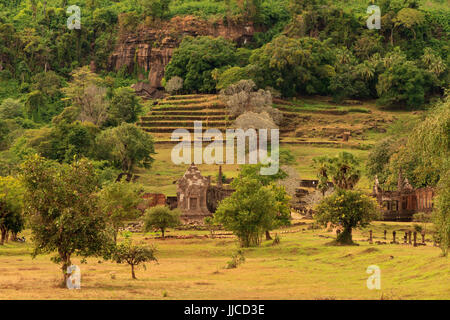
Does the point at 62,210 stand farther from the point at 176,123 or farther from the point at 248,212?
the point at 176,123

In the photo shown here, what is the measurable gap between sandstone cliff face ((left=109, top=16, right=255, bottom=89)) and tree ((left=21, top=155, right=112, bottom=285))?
10101 cm

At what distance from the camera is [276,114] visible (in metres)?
99.6

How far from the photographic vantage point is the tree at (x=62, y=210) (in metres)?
32.7

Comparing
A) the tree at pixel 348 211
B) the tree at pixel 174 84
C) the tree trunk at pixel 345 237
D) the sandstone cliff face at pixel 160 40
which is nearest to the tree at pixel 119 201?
the tree at pixel 348 211

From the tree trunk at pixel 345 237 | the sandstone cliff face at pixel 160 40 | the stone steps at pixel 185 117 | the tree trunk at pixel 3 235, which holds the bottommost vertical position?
the tree trunk at pixel 3 235

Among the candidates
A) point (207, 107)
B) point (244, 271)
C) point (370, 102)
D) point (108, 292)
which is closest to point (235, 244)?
point (244, 271)

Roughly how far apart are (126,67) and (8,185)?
89.5 meters

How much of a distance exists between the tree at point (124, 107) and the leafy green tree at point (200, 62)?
11.3 meters

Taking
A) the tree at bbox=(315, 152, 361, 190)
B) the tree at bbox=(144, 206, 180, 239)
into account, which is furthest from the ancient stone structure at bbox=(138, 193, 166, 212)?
the tree at bbox=(315, 152, 361, 190)

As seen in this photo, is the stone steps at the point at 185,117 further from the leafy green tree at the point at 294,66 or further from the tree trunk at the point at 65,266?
the tree trunk at the point at 65,266

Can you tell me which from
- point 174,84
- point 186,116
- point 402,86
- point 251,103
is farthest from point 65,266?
point 174,84

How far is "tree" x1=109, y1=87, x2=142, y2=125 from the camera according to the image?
104438mm

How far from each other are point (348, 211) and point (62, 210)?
19251 millimetres

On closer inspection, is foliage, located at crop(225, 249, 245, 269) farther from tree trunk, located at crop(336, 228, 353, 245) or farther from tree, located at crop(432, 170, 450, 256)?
tree, located at crop(432, 170, 450, 256)
